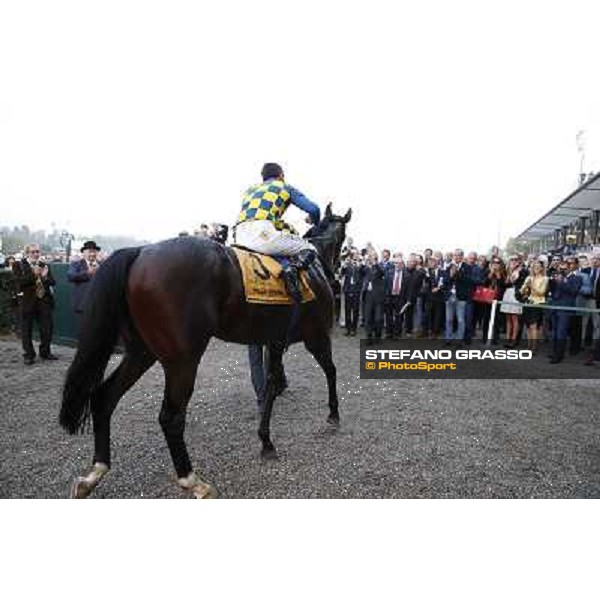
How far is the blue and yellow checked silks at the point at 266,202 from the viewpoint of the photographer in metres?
2.94

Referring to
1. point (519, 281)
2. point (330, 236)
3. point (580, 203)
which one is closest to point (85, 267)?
point (330, 236)

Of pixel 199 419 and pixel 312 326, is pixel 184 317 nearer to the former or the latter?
pixel 312 326

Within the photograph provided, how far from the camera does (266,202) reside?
9.62ft

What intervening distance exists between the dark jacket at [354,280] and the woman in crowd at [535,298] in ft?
9.73

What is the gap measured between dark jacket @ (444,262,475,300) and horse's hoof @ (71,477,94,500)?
6.23 metres

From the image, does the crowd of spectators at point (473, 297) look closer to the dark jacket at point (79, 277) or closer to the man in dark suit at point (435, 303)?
the man in dark suit at point (435, 303)

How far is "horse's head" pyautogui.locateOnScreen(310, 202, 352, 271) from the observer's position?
3748 millimetres

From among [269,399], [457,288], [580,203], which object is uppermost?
[580,203]

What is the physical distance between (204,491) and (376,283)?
5875 millimetres

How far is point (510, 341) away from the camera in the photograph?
237 inches

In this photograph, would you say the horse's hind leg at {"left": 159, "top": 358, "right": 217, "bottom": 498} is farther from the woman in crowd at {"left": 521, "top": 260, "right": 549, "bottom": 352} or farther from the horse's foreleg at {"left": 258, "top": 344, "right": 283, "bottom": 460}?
the woman in crowd at {"left": 521, "top": 260, "right": 549, "bottom": 352}

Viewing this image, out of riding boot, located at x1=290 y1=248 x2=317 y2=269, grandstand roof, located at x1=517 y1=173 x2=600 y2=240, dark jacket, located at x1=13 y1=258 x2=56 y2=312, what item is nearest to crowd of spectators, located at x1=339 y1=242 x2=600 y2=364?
grandstand roof, located at x1=517 y1=173 x2=600 y2=240

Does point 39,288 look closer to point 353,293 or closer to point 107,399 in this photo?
point 107,399

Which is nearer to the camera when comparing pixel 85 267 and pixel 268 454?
pixel 268 454
